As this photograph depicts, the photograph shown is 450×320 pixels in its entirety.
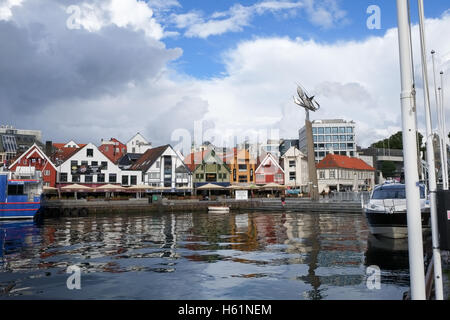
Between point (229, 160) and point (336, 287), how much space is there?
83.0 m

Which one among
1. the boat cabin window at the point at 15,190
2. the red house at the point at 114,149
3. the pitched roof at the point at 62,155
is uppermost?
the red house at the point at 114,149

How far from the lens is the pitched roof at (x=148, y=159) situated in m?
83.2

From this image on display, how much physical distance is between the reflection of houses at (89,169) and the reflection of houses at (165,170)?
4804mm

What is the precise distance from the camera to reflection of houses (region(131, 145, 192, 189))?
271ft

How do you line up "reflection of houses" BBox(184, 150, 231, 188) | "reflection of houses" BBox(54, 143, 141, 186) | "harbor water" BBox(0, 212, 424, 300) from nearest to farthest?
"harbor water" BBox(0, 212, 424, 300)
"reflection of houses" BBox(54, 143, 141, 186)
"reflection of houses" BBox(184, 150, 231, 188)

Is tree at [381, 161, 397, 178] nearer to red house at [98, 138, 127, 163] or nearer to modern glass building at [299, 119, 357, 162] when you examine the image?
modern glass building at [299, 119, 357, 162]

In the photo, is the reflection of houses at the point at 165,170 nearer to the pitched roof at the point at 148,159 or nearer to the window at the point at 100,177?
the pitched roof at the point at 148,159

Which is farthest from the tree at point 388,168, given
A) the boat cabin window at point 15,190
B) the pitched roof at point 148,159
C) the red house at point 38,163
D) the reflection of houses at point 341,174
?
the boat cabin window at point 15,190

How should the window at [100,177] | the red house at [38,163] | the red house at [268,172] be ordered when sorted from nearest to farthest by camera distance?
the red house at [38,163], the window at [100,177], the red house at [268,172]

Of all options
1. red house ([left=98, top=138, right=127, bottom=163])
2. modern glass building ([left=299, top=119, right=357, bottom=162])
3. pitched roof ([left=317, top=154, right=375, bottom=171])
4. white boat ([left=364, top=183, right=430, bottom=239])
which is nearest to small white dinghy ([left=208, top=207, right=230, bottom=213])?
white boat ([left=364, top=183, right=430, bottom=239])

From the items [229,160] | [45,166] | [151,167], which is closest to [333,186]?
[229,160]

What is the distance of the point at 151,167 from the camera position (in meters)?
82.6

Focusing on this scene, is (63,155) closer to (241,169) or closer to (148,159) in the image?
(148,159)

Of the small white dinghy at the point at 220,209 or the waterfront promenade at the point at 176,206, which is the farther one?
the small white dinghy at the point at 220,209
